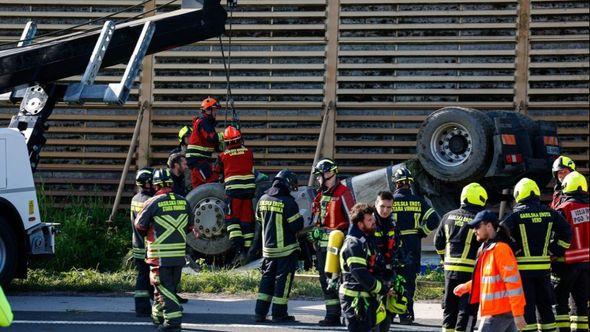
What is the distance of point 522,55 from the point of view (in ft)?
64.3

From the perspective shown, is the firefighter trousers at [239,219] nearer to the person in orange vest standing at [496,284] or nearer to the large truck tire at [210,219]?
the large truck tire at [210,219]

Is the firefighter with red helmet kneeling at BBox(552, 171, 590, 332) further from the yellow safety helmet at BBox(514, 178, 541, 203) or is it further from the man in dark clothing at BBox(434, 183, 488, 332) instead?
the man in dark clothing at BBox(434, 183, 488, 332)

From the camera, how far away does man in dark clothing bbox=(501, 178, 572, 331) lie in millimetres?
11766

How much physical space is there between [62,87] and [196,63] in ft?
17.4

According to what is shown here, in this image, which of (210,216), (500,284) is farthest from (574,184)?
(210,216)

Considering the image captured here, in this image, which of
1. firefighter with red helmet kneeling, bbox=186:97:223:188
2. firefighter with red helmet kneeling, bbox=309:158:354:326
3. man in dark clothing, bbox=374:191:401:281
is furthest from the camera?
firefighter with red helmet kneeling, bbox=186:97:223:188

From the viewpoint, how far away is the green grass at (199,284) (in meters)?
15.6

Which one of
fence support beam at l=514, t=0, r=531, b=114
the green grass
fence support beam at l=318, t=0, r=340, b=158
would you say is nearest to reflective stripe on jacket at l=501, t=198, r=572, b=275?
the green grass

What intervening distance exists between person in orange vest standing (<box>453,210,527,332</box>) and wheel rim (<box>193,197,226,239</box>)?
7008 millimetres

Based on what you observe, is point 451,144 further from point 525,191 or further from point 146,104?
point 146,104

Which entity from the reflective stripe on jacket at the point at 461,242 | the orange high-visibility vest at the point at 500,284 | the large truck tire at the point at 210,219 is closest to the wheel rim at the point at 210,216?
the large truck tire at the point at 210,219

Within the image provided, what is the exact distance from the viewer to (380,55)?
66.1ft

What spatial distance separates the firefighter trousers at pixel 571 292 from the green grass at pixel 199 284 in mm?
2943

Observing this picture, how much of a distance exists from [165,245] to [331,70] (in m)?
8.11
